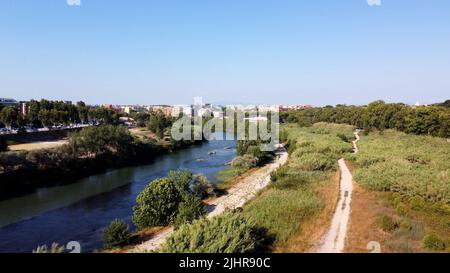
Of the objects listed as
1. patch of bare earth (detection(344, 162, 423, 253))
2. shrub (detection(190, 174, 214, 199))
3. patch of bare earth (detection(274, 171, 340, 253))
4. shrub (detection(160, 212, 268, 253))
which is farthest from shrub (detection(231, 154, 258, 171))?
shrub (detection(160, 212, 268, 253))

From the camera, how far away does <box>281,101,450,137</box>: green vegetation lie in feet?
184

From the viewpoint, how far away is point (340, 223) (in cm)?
1914

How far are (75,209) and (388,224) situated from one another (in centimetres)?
2124

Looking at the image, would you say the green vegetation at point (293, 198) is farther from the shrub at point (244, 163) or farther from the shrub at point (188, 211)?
the shrub at point (244, 163)

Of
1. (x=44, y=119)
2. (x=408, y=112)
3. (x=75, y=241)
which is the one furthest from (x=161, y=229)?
(x=408, y=112)

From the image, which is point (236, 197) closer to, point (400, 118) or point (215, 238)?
point (215, 238)

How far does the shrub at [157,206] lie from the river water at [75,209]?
254cm

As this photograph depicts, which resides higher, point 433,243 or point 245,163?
point 433,243

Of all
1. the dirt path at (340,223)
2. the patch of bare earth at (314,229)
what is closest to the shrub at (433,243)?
the dirt path at (340,223)

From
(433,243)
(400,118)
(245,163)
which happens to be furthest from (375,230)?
(400,118)

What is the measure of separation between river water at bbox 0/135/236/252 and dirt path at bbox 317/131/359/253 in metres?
11.9

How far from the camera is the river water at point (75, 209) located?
21.3 m

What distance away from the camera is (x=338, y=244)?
16.0 metres

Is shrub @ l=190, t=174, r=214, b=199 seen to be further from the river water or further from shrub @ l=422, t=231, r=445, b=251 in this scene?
shrub @ l=422, t=231, r=445, b=251
